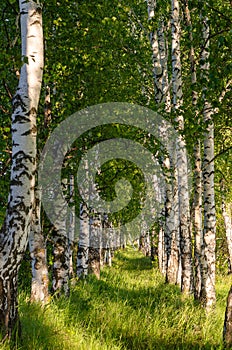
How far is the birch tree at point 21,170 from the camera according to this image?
16.4 feet

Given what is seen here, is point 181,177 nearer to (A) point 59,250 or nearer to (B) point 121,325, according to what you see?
(A) point 59,250

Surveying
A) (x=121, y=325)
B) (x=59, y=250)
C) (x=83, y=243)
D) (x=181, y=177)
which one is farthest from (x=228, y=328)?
(x=83, y=243)

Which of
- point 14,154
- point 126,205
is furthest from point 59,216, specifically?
point 126,205

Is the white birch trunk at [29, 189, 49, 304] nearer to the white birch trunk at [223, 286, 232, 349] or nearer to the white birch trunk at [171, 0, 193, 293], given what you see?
the white birch trunk at [223, 286, 232, 349]

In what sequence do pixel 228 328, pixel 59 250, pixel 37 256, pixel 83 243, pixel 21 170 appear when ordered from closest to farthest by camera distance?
pixel 21 170 < pixel 228 328 < pixel 37 256 < pixel 59 250 < pixel 83 243

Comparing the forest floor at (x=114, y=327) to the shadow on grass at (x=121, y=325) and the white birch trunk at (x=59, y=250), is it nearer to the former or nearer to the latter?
the shadow on grass at (x=121, y=325)

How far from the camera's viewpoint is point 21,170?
16.9 ft

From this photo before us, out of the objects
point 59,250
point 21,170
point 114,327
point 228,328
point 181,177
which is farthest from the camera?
point 181,177

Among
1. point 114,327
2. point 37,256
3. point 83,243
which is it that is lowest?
point 114,327

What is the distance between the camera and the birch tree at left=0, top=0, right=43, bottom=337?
4.99m

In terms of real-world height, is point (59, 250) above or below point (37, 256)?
above

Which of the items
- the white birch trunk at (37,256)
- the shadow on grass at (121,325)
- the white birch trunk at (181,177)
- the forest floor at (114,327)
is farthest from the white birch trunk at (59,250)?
the white birch trunk at (181,177)

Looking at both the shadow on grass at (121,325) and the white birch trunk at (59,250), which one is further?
the white birch trunk at (59,250)

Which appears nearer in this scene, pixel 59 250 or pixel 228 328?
pixel 228 328
